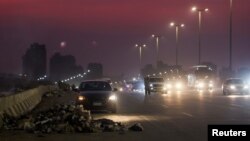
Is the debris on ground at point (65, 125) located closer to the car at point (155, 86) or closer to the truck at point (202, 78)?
the car at point (155, 86)

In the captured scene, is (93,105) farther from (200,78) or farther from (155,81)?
(200,78)

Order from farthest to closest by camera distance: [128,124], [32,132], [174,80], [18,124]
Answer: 1. [174,80]
2. [128,124]
3. [18,124]
4. [32,132]

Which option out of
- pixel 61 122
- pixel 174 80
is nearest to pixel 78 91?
pixel 61 122

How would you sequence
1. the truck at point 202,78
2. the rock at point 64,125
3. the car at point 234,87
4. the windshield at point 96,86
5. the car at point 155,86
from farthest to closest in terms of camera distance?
the truck at point 202,78, the car at point 155,86, the car at point 234,87, the windshield at point 96,86, the rock at point 64,125

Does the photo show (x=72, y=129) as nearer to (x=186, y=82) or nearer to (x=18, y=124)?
(x=18, y=124)

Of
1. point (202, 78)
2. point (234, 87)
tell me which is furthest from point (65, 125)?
point (202, 78)

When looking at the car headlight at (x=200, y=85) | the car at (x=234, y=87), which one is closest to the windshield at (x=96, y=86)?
the car at (x=234, y=87)

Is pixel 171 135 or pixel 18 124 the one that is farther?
pixel 18 124

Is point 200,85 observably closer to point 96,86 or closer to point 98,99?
point 96,86

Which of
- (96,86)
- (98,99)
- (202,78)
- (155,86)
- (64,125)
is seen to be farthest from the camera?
(202,78)

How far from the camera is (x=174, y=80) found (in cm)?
11862

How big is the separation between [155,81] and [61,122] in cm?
5229

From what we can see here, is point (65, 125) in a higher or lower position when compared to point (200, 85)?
lower

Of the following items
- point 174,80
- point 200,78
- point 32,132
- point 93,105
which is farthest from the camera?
point 174,80
